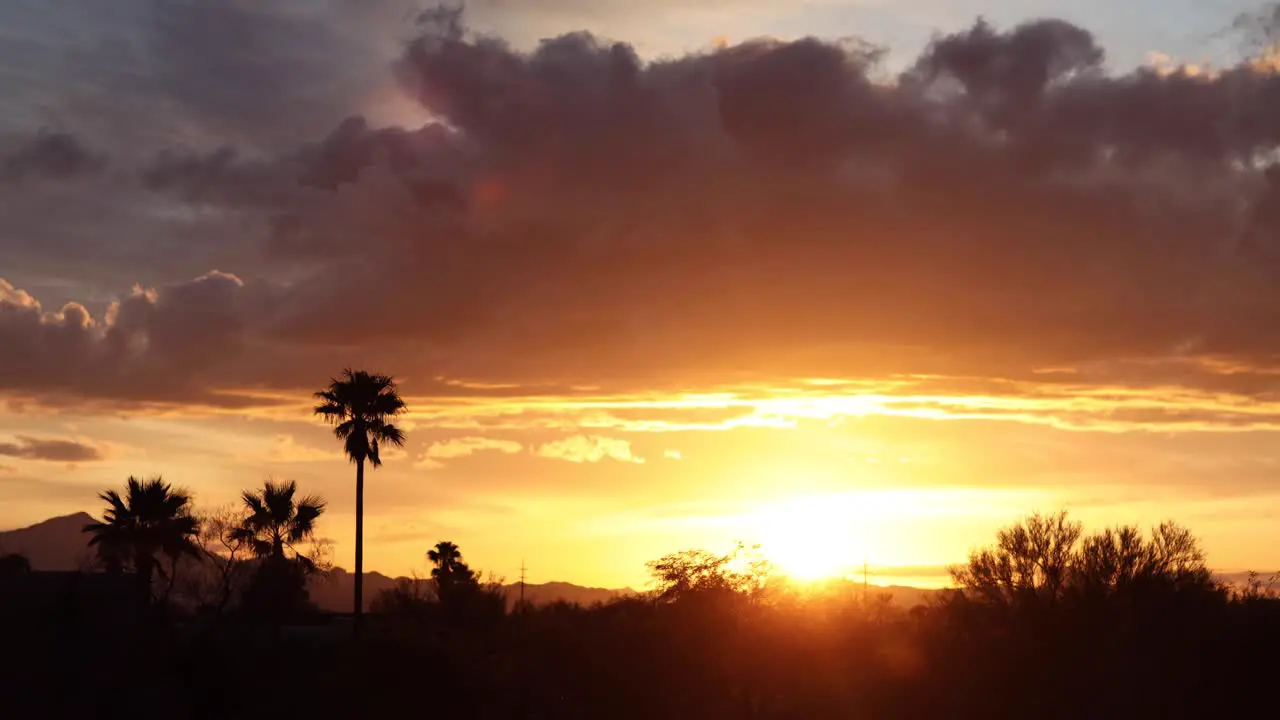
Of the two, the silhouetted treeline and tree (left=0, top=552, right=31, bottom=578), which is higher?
tree (left=0, top=552, right=31, bottom=578)

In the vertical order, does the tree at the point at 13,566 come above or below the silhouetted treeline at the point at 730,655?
above

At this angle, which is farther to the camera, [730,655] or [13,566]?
[730,655]

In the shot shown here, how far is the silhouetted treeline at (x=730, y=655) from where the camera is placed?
50.5m

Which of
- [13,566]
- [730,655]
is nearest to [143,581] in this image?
[13,566]

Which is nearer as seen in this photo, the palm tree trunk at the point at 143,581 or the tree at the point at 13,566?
the palm tree trunk at the point at 143,581

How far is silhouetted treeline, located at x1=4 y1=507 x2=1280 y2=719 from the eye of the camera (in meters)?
50.5

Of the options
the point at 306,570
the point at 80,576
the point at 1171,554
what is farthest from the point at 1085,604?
the point at 80,576

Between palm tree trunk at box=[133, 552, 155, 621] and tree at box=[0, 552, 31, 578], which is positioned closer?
palm tree trunk at box=[133, 552, 155, 621]

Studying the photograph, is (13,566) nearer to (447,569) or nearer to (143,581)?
(143,581)

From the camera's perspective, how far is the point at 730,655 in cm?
6438

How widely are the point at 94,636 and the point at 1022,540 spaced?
5027 centimetres

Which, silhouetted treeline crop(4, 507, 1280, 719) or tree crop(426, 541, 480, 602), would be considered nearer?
silhouetted treeline crop(4, 507, 1280, 719)

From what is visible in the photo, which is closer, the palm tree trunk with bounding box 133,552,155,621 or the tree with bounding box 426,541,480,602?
the palm tree trunk with bounding box 133,552,155,621

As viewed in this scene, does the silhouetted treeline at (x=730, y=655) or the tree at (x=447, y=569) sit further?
the tree at (x=447, y=569)
